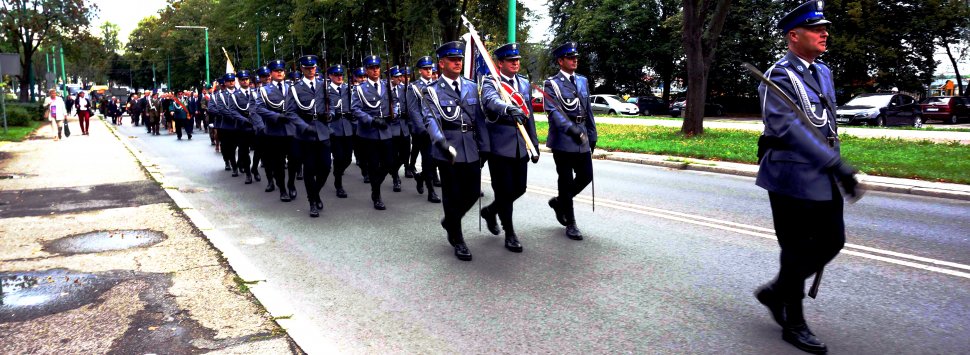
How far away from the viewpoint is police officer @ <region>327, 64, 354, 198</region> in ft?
29.6

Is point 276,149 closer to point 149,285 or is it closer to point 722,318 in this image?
point 149,285

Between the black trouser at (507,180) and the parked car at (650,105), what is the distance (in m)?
36.2

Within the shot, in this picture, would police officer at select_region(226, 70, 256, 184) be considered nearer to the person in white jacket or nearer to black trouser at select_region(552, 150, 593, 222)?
black trouser at select_region(552, 150, 593, 222)

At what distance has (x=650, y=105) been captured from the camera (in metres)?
42.1

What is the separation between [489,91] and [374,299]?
198cm

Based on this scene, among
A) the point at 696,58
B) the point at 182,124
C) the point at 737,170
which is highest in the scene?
the point at 696,58

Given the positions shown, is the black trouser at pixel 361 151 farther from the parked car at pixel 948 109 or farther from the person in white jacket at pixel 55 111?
the parked car at pixel 948 109

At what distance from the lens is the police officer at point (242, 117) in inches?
454

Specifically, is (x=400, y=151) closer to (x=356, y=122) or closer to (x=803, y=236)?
(x=356, y=122)

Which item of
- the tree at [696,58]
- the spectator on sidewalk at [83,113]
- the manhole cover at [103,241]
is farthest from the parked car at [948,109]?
the spectator on sidewalk at [83,113]

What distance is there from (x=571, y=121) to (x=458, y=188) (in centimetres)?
126

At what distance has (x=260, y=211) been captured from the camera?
344 inches

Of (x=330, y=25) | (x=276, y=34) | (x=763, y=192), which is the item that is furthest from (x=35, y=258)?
(x=276, y=34)

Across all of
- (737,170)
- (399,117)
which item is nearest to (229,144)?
(399,117)
